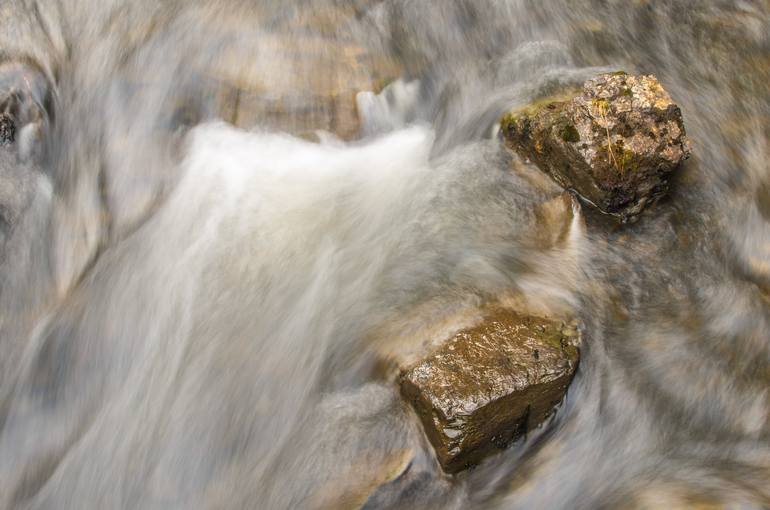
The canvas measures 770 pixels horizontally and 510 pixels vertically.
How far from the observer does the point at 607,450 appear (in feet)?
11.3

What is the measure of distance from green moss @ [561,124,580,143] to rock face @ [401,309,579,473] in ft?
3.44

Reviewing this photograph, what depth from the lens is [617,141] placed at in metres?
3.63

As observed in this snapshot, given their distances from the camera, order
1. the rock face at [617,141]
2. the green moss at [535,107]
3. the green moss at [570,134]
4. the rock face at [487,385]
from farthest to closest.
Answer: the green moss at [535,107] → the green moss at [570,134] → the rock face at [617,141] → the rock face at [487,385]

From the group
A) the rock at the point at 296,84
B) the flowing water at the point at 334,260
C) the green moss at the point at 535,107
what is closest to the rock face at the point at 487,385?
the flowing water at the point at 334,260

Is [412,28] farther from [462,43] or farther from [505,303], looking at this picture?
[505,303]

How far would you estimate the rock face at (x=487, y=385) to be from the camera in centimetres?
306

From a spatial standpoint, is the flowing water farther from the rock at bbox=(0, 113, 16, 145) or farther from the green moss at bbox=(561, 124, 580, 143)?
the green moss at bbox=(561, 124, 580, 143)

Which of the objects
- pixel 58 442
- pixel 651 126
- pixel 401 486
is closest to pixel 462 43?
pixel 651 126

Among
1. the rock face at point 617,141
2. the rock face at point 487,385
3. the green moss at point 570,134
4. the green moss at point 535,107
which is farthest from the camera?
the green moss at point 535,107

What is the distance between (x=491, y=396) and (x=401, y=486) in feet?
2.03

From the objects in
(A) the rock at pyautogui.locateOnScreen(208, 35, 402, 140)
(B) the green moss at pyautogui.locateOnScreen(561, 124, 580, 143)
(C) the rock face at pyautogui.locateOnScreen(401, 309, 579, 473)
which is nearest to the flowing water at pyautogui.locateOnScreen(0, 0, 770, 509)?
(A) the rock at pyautogui.locateOnScreen(208, 35, 402, 140)

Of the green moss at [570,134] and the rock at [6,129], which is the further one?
the rock at [6,129]

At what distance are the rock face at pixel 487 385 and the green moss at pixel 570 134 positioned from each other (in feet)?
3.44

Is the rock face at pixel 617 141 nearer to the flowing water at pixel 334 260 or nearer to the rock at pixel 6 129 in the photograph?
the flowing water at pixel 334 260
